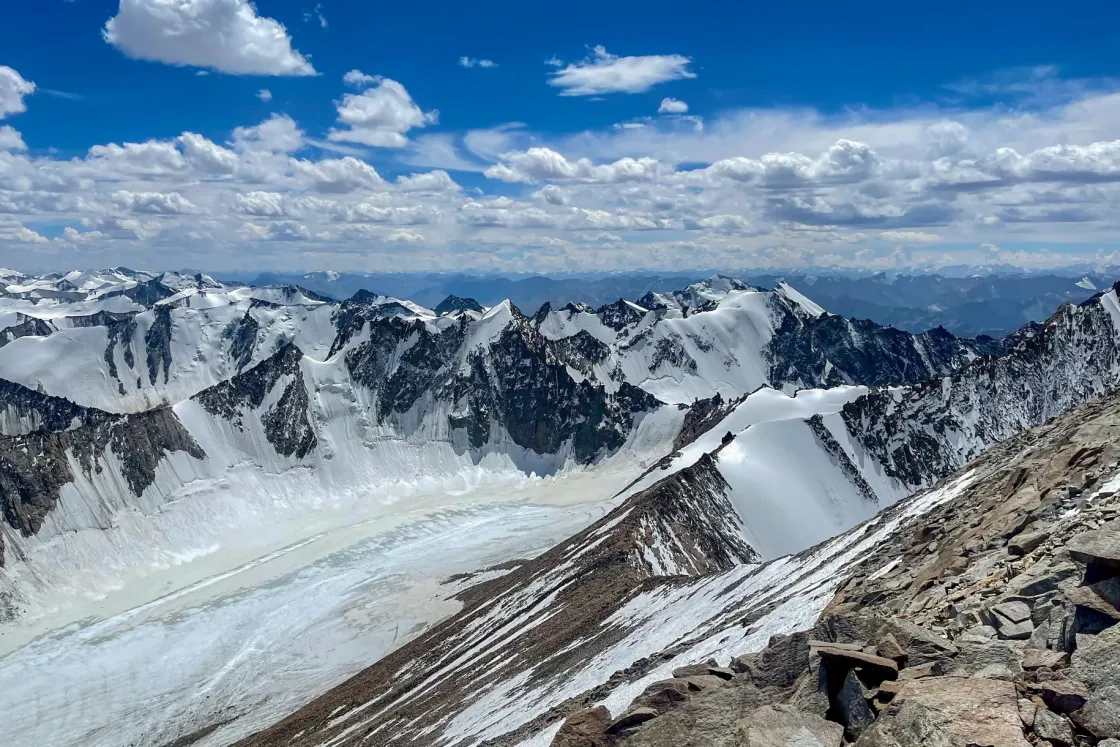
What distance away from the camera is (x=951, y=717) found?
13.9 m

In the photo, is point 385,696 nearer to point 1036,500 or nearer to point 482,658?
point 482,658

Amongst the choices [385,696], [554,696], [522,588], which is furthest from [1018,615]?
[522,588]

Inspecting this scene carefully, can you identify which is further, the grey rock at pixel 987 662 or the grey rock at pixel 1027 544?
the grey rock at pixel 1027 544

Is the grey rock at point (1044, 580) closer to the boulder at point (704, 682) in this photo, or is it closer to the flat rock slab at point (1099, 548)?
the flat rock slab at point (1099, 548)

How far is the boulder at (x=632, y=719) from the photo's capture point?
21141mm

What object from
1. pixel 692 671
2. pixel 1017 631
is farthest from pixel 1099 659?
pixel 692 671

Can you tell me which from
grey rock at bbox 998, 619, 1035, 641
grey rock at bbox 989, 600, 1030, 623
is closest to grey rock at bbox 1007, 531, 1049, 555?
grey rock at bbox 989, 600, 1030, 623

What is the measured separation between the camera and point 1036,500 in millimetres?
28891

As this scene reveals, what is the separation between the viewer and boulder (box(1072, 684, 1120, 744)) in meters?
12.9

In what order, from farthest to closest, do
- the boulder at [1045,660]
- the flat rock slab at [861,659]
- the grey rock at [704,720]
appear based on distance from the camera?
the grey rock at [704,720], the flat rock slab at [861,659], the boulder at [1045,660]

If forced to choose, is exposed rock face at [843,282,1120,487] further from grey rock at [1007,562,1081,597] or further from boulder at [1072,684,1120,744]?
boulder at [1072,684,1120,744]

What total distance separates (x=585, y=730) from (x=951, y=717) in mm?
11938

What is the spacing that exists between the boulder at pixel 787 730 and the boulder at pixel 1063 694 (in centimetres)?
425

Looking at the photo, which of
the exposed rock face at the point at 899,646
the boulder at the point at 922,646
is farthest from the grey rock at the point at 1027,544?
the boulder at the point at 922,646
